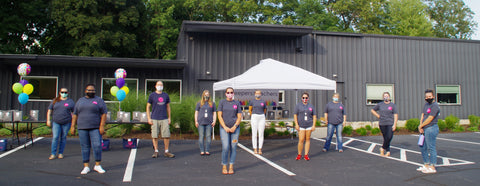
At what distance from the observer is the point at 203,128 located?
7.37 m

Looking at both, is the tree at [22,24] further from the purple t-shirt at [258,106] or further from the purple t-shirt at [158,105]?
the purple t-shirt at [258,106]

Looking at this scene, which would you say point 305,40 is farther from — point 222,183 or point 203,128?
point 222,183

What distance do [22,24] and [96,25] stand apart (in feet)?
18.4

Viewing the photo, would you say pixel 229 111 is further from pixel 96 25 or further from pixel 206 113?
pixel 96 25

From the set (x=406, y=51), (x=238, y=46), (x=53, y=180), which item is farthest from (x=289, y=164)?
(x=406, y=51)

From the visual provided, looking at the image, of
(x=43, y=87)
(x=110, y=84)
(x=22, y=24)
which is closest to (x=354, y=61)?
(x=110, y=84)

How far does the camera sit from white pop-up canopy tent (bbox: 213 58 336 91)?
8.60 meters

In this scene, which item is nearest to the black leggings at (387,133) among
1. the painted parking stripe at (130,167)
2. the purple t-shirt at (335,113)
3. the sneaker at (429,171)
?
the purple t-shirt at (335,113)

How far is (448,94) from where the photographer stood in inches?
622

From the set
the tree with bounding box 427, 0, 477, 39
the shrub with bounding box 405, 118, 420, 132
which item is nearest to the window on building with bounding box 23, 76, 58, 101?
the shrub with bounding box 405, 118, 420, 132

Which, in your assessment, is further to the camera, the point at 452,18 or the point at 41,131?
the point at 452,18

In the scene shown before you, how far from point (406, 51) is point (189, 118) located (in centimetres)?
1171

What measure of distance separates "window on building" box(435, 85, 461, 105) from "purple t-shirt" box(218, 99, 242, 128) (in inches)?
556

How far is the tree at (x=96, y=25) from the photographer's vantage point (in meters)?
21.5
